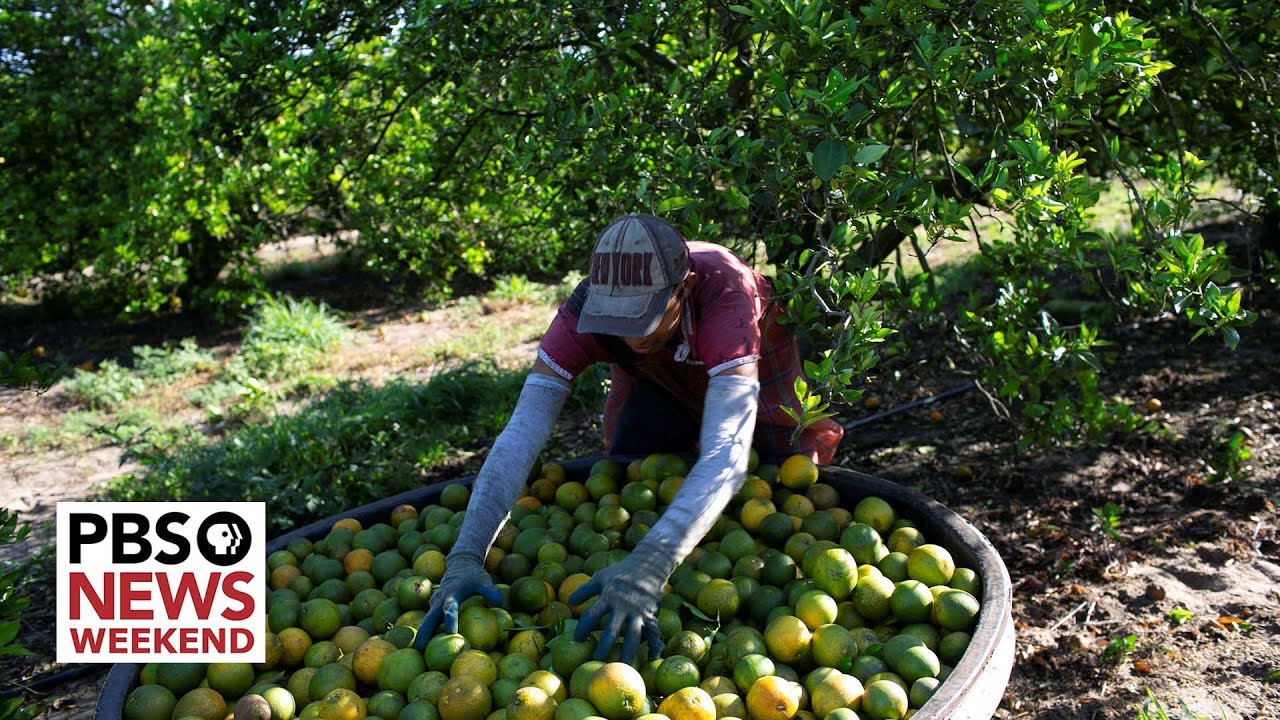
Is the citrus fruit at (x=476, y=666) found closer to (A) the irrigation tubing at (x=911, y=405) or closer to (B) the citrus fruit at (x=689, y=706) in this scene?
(B) the citrus fruit at (x=689, y=706)

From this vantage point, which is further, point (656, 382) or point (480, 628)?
point (656, 382)

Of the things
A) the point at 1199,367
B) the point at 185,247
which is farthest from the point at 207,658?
the point at 185,247

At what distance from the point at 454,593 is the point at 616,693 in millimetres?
668

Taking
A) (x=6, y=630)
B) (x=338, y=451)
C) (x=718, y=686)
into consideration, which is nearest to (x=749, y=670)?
(x=718, y=686)

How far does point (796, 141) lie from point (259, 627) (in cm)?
210

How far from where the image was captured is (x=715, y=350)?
9.19 feet

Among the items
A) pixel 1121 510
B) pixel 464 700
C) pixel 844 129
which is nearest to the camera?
pixel 464 700

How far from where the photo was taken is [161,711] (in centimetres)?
236

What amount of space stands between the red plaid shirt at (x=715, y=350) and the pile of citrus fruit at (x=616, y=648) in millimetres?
312

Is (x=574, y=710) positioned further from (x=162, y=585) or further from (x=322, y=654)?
(x=162, y=585)

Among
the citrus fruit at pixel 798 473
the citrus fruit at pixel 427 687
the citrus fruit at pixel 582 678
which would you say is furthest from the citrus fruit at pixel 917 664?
the citrus fruit at pixel 427 687

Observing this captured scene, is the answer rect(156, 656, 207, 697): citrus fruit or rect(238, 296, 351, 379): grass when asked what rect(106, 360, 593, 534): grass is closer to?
rect(238, 296, 351, 379): grass

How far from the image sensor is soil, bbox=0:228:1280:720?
130 inches

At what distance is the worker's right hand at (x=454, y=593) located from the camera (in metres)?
2.57
